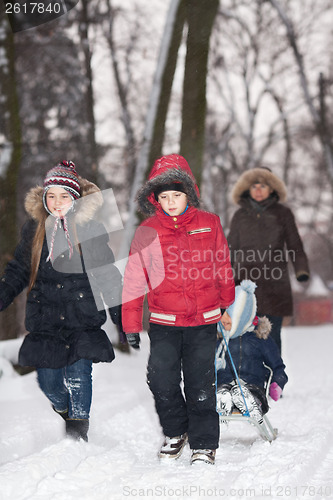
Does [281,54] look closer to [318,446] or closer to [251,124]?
[251,124]

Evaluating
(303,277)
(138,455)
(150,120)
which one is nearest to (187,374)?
(138,455)

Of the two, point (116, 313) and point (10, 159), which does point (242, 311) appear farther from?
point (10, 159)

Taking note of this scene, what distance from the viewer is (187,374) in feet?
12.2

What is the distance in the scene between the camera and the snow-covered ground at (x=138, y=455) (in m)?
2.90

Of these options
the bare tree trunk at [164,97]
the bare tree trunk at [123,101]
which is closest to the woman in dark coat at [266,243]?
the bare tree trunk at [164,97]

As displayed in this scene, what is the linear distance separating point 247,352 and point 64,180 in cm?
176

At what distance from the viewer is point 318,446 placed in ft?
12.2

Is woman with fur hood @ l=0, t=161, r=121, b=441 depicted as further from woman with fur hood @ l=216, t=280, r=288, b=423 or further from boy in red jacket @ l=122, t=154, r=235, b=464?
woman with fur hood @ l=216, t=280, r=288, b=423

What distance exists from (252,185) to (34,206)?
2746 millimetres

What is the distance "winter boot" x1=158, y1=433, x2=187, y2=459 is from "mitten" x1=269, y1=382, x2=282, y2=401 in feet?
2.35

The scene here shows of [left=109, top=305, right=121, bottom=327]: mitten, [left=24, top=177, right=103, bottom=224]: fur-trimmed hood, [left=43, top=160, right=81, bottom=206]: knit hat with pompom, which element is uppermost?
[left=43, top=160, right=81, bottom=206]: knit hat with pompom

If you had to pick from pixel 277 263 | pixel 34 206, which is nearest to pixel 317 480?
pixel 34 206

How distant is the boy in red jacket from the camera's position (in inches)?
142

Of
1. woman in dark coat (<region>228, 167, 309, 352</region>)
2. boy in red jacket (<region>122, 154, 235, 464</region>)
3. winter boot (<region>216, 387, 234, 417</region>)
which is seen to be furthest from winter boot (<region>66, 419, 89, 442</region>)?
woman in dark coat (<region>228, 167, 309, 352</region>)
